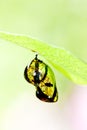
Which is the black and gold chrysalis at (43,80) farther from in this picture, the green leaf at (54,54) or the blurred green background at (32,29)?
the blurred green background at (32,29)

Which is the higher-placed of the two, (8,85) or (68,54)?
(8,85)

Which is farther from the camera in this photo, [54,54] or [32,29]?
[32,29]

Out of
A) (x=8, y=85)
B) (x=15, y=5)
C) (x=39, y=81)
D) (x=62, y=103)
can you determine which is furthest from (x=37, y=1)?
(x=39, y=81)

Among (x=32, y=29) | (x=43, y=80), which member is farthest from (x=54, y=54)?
(x=32, y=29)

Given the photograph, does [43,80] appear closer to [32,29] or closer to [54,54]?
[54,54]

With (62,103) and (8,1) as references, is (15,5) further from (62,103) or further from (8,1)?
(62,103)

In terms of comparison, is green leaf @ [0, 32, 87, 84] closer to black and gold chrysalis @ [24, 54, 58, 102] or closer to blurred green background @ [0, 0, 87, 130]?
black and gold chrysalis @ [24, 54, 58, 102]
